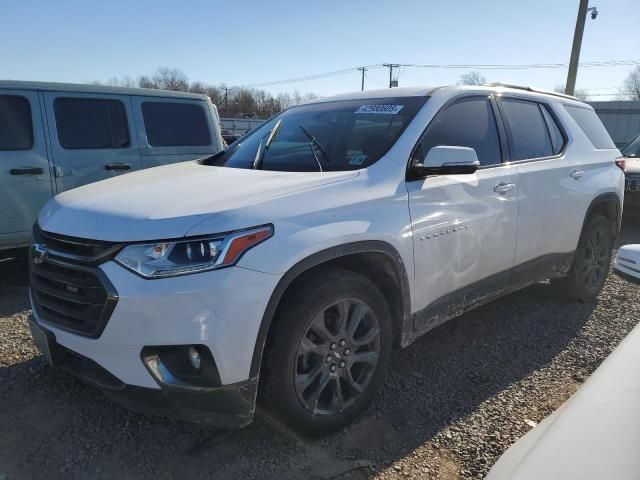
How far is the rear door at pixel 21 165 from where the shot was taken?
5.06 m

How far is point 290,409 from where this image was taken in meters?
2.44

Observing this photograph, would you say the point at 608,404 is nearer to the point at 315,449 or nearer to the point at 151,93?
the point at 315,449

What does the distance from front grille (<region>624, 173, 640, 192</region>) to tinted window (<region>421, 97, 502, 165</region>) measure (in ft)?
19.0

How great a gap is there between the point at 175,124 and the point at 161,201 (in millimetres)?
4318

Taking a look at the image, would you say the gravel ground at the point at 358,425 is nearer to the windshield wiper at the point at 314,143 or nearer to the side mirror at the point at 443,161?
the side mirror at the point at 443,161

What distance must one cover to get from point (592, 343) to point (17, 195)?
5455 millimetres

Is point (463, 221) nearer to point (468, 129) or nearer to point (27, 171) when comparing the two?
point (468, 129)

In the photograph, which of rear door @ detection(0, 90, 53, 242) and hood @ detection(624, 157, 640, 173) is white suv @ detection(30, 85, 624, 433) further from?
hood @ detection(624, 157, 640, 173)

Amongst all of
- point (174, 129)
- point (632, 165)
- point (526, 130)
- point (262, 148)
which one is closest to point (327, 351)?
point (262, 148)

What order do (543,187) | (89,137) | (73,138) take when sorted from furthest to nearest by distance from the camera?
(89,137) → (73,138) → (543,187)

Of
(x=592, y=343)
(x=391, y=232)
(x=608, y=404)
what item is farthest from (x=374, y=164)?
(x=592, y=343)

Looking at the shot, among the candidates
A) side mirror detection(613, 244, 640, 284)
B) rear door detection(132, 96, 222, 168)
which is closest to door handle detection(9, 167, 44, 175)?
rear door detection(132, 96, 222, 168)

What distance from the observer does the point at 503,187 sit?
11.4 ft

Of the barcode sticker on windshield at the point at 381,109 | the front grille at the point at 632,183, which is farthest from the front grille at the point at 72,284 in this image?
the front grille at the point at 632,183
